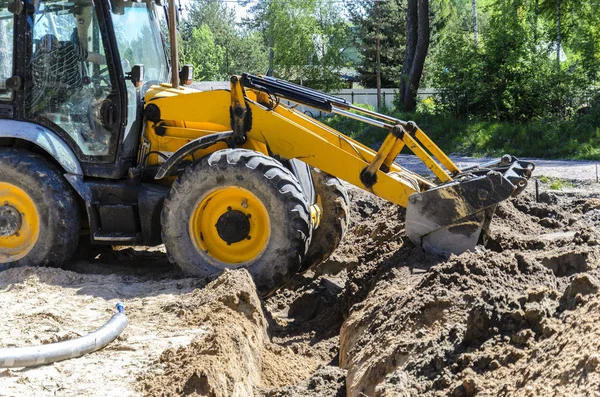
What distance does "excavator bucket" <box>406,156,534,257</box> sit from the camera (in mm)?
7195

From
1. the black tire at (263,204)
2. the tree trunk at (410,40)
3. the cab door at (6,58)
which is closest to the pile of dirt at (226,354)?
the black tire at (263,204)

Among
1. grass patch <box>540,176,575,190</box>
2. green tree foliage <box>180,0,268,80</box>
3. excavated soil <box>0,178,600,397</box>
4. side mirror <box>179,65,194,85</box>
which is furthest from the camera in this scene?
green tree foliage <box>180,0,268,80</box>

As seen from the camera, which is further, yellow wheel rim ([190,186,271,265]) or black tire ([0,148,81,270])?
black tire ([0,148,81,270])

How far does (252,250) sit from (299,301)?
0.74 metres

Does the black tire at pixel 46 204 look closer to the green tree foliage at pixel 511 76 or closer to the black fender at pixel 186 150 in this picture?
the black fender at pixel 186 150

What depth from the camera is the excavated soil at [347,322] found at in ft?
14.4

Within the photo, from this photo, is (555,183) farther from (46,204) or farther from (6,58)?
(6,58)

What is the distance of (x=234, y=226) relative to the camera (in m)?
7.55

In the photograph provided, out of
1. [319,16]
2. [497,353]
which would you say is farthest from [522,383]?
[319,16]

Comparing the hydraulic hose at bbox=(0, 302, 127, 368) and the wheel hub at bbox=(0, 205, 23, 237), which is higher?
the wheel hub at bbox=(0, 205, 23, 237)

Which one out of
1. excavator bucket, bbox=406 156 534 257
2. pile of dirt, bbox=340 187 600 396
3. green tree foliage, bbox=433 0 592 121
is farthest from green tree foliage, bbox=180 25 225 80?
pile of dirt, bbox=340 187 600 396

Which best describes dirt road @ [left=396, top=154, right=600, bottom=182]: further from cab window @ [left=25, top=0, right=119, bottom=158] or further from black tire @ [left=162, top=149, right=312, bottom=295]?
cab window @ [left=25, top=0, right=119, bottom=158]

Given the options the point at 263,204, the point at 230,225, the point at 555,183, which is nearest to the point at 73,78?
the point at 230,225

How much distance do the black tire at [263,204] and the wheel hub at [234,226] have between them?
67 millimetres
